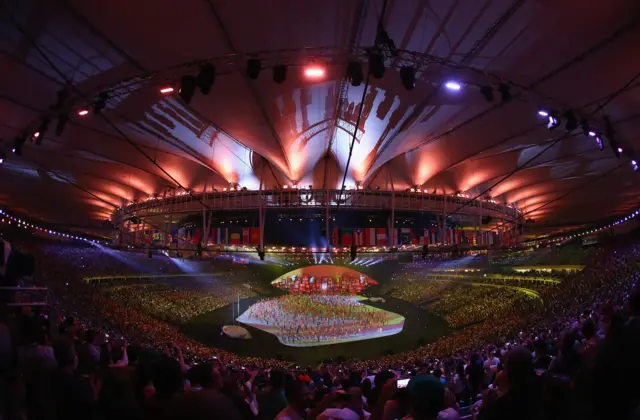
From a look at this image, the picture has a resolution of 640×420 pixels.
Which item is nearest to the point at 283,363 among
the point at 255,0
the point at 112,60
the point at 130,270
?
the point at 112,60

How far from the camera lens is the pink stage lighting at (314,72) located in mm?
11469

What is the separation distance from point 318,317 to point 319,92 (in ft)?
38.4

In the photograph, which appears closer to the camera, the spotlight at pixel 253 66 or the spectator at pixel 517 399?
the spectator at pixel 517 399

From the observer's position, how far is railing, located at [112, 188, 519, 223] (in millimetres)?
17969

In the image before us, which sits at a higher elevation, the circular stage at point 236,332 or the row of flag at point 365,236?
the row of flag at point 365,236

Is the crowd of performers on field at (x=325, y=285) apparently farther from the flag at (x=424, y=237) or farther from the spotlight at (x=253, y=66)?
the spotlight at (x=253, y=66)

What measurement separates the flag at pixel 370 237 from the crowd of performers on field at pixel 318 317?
5.04 m

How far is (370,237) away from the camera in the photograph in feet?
60.9

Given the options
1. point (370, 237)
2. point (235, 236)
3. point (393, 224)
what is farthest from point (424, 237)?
point (235, 236)

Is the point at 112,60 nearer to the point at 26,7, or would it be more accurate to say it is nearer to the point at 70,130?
the point at 26,7

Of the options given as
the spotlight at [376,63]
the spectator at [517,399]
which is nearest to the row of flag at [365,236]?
the spotlight at [376,63]

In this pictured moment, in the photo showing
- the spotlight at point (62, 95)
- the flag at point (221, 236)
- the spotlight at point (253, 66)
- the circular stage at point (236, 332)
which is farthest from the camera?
the circular stage at point (236, 332)

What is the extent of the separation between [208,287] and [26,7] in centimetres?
2169

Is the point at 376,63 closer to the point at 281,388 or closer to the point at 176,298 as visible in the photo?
the point at 281,388
